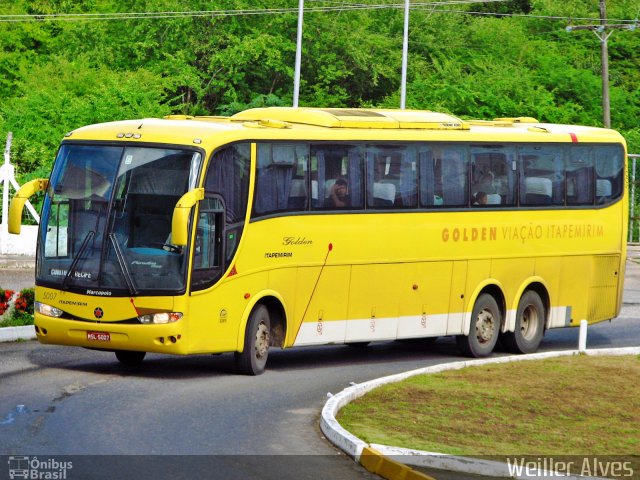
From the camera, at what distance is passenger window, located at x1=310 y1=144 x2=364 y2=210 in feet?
69.8

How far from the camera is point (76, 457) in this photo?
43.6ft

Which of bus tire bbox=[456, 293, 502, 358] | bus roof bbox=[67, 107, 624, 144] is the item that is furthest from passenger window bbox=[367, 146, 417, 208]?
bus tire bbox=[456, 293, 502, 358]

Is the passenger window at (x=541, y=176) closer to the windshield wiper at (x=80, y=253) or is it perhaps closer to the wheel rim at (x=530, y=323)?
the wheel rim at (x=530, y=323)

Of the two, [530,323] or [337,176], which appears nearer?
[337,176]

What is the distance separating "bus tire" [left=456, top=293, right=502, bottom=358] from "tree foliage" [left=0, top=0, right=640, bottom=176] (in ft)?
104

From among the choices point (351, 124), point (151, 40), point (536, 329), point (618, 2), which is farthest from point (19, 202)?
point (618, 2)

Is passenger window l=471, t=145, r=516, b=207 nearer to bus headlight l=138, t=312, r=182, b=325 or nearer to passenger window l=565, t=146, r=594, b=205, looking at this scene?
passenger window l=565, t=146, r=594, b=205

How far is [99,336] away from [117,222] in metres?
1.43

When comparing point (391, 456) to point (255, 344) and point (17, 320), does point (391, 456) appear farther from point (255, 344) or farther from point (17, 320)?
point (17, 320)

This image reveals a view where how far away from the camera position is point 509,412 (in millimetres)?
16781

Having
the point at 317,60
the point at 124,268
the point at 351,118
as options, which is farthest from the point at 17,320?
the point at 317,60

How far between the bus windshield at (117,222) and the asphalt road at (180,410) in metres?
1.24

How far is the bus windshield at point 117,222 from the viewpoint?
1903cm

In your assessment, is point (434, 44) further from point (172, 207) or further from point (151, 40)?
point (172, 207)
